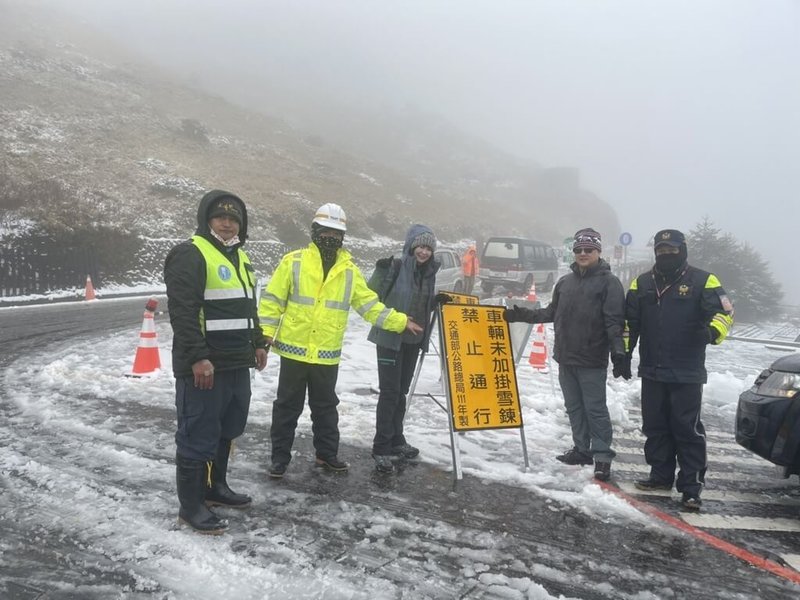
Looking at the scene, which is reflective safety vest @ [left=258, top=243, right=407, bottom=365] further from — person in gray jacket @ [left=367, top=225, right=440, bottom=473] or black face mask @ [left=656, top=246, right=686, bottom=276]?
black face mask @ [left=656, top=246, right=686, bottom=276]

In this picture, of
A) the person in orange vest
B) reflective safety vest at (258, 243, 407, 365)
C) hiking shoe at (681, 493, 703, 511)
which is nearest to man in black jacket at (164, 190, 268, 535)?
reflective safety vest at (258, 243, 407, 365)

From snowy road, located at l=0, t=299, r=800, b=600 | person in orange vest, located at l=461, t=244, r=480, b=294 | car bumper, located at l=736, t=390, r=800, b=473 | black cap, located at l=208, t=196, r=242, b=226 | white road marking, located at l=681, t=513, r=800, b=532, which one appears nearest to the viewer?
snowy road, located at l=0, t=299, r=800, b=600

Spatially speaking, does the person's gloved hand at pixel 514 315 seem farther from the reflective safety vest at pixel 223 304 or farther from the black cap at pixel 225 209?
the black cap at pixel 225 209

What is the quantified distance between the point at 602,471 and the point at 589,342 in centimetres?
109

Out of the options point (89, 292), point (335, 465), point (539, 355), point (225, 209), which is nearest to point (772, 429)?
point (335, 465)

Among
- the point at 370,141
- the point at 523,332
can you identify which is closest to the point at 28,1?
the point at 370,141

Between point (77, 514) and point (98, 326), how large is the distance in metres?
8.62

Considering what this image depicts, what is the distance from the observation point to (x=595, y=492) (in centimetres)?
438

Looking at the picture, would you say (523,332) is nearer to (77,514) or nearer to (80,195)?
(77,514)

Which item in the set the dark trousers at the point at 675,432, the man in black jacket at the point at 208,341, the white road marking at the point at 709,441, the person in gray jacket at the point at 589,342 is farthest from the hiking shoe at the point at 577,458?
the man in black jacket at the point at 208,341

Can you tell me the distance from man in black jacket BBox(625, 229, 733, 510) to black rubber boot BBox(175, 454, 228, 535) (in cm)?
337

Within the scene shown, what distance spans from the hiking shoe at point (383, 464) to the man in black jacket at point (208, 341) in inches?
55.4

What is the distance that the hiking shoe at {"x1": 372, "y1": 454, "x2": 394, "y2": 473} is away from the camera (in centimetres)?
466

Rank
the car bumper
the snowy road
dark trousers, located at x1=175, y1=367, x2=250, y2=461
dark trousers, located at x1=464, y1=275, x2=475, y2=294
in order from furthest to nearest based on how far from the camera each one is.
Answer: dark trousers, located at x1=464, y1=275, x2=475, y2=294 → the car bumper → dark trousers, located at x1=175, y1=367, x2=250, y2=461 → the snowy road
